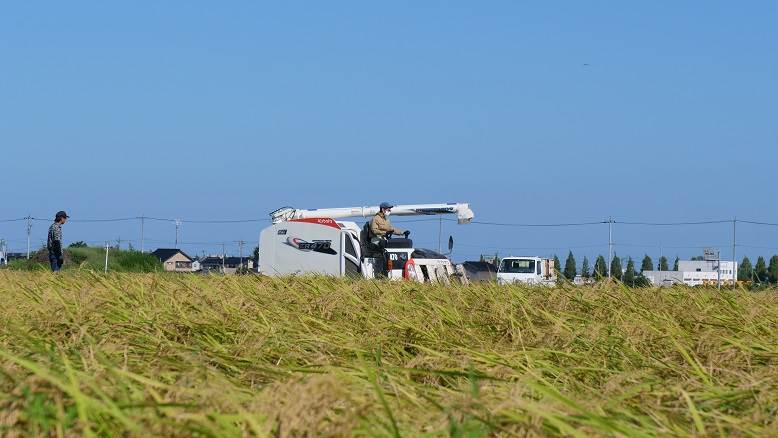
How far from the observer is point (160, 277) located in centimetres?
1034

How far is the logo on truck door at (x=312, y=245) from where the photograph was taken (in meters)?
21.8

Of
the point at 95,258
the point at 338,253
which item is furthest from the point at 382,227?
the point at 95,258

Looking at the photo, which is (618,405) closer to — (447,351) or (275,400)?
(275,400)

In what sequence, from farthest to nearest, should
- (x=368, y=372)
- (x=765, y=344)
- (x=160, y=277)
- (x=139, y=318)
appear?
(x=160, y=277), (x=139, y=318), (x=765, y=344), (x=368, y=372)

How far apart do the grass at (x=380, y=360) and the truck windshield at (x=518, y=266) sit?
28.5 meters

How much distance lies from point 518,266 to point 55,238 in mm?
23854

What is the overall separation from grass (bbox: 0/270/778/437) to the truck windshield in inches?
1123

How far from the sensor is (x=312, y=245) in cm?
2217

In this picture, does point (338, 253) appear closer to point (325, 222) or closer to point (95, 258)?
point (325, 222)

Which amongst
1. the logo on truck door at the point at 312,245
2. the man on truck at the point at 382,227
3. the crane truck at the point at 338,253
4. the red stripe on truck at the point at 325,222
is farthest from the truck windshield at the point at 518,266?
the man on truck at the point at 382,227

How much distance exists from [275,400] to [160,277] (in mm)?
7526

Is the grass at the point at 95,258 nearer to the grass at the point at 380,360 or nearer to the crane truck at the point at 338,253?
the crane truck at the point at 338,253

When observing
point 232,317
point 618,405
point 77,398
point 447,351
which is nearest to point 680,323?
point 447,351

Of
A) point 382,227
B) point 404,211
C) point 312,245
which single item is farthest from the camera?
point 404,211
